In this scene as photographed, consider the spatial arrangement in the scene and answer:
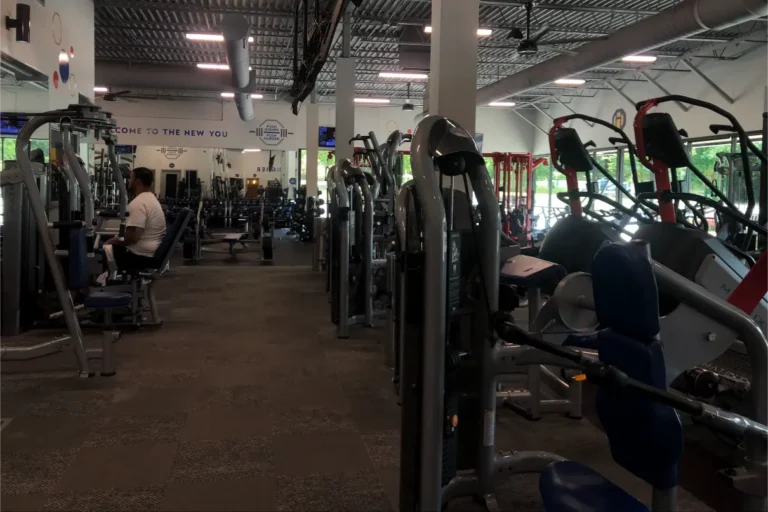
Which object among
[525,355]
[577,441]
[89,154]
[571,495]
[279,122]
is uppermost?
[279,122]

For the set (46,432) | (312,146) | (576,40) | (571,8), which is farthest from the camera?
(312,146)

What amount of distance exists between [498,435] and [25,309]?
14.8ft

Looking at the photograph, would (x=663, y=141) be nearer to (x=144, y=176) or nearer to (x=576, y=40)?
(x=144, y=176)

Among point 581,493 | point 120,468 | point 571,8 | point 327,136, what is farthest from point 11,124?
point 327,136

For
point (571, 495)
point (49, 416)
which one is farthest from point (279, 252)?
point (571, 495)

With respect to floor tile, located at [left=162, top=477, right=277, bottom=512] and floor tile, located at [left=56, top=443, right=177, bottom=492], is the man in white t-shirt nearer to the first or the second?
floor tile, located at [left=56, top=443, right=177, bottom=492]

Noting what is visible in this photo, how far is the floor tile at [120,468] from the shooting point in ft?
9.40

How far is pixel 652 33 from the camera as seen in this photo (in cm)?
908

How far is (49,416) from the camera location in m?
3.69

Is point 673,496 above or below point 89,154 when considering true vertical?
below

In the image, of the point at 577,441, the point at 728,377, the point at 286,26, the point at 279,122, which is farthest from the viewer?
the point at 279,122

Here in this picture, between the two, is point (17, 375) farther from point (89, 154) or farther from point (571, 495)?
point (89, 154)

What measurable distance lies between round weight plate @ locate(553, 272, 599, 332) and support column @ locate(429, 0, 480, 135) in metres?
2.34

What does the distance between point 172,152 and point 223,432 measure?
17.1 m
